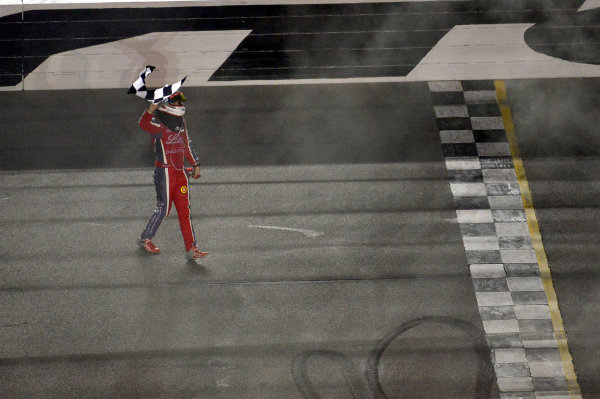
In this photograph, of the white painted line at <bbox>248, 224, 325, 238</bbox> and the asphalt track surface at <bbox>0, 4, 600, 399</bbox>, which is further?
the white painted line at <bbox>248, 224, 325, 238</bbox>

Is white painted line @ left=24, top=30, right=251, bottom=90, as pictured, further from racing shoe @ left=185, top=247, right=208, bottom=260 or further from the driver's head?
racing shoe @ left=185, top=247, right=208, bottom=260

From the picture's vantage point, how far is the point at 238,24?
27.6 feet

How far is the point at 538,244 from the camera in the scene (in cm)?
761

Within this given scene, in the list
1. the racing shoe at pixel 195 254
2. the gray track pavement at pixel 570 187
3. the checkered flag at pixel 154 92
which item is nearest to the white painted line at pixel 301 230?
the racing shoe at pixel 195 254

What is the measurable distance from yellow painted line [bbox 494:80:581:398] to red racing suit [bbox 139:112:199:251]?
3.34 m

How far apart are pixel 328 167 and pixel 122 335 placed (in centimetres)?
282

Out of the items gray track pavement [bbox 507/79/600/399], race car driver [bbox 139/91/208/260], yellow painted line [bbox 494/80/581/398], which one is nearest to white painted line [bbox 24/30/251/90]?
race car driver [bbox 139/91/208/260]

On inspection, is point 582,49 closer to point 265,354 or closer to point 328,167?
point 328,167

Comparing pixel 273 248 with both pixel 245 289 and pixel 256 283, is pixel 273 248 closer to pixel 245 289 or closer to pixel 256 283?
pixel 256 283

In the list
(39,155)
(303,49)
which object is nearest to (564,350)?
(303,49)

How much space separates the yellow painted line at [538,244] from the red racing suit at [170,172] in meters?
3.34

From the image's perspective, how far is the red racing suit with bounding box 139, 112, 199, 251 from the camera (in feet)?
23.0

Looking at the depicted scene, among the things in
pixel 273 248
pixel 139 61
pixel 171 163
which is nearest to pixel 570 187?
pixel 273 248

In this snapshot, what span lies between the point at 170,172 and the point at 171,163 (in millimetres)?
87
